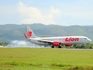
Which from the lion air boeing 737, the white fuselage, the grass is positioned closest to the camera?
the grass

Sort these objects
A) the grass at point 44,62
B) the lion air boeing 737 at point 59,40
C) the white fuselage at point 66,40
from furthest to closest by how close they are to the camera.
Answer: the lion air boeing 737 at point 59,40 → the white fuselage at point 66,40 → the grass at point 44,62

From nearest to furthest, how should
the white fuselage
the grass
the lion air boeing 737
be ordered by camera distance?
the grass, the white fuselage, the lion air boeing 737

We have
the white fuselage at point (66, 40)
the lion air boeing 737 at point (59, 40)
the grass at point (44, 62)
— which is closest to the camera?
the grass at point (44, 62)

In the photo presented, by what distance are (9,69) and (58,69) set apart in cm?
450

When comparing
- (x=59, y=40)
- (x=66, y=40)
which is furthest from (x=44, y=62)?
(x=59, y=40)

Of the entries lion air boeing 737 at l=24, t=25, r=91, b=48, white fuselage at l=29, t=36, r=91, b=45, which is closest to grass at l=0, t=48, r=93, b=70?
white fuselage at l=29, t=36, r=91, b=45

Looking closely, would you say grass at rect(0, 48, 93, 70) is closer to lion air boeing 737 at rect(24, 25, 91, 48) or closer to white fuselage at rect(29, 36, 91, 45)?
white fuselage at rect(29, 36, 91, 45)

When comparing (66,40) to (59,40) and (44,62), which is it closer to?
(59,40)

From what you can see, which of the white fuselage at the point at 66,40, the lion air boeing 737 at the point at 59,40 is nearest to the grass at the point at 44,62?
the white fuselage at the point at 66,40

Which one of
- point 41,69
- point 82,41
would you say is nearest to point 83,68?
point 41,69

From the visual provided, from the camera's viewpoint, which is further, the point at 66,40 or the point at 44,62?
the point at 66,40

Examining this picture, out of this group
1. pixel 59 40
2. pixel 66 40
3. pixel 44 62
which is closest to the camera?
pixel 44 62

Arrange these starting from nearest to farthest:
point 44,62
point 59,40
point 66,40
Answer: point 44,62 < point 66,40 < point 59,40

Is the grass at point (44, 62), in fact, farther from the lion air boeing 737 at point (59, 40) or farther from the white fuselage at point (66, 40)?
the lion air boeing 737 at point (59, 40)
